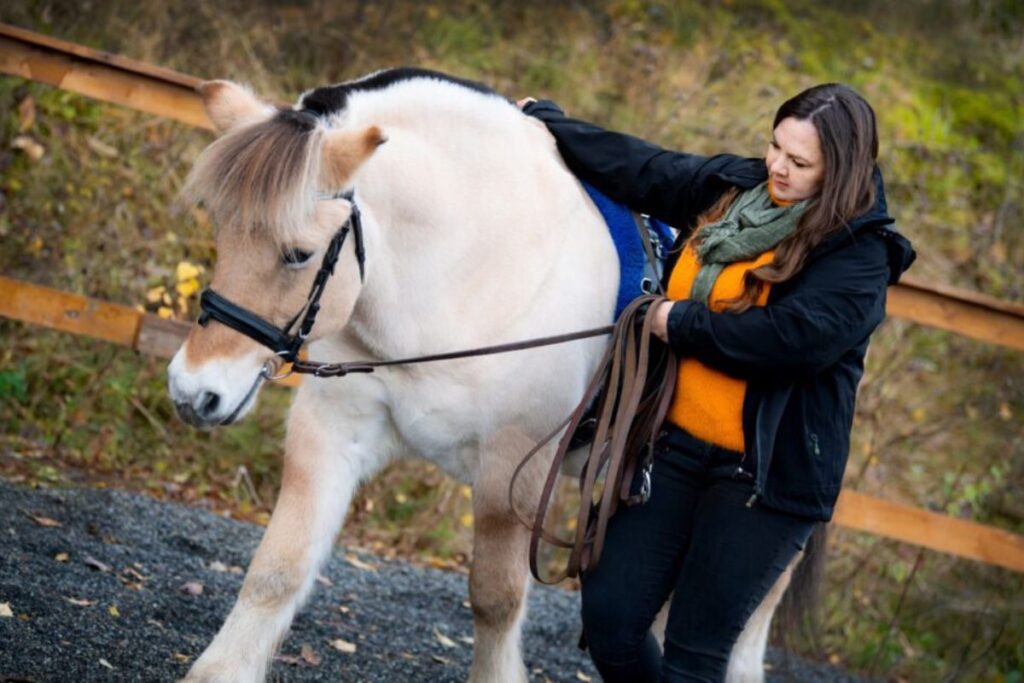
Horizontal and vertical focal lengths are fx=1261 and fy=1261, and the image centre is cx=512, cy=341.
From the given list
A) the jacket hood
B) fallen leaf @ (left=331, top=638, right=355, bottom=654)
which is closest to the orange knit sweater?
the jacket hood

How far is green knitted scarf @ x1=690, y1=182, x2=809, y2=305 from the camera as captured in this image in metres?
2.99

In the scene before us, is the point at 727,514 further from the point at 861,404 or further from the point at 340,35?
the point at 340,35

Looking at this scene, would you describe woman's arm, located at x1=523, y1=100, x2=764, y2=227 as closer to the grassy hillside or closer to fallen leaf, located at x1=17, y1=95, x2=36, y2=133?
the grassy hillside

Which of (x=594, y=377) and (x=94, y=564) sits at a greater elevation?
(x=594, y=377)

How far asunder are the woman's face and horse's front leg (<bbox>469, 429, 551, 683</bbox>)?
3.22ft

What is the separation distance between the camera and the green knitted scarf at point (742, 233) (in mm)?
2994

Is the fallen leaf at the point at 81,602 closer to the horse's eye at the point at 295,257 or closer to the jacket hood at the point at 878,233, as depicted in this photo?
the horse's eye at the point at 295,257

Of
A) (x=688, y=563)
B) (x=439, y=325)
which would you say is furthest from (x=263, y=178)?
(x=688, y=563)

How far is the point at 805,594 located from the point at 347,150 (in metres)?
2.95

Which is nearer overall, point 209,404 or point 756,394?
point 209,404

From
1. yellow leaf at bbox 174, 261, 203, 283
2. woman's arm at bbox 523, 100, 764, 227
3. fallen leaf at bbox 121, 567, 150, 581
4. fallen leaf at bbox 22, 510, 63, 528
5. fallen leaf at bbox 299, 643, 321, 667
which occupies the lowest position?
fallen leaf at bbox 22, 510, 63, 528

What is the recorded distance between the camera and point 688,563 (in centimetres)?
305

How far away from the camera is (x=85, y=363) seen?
5.93 m

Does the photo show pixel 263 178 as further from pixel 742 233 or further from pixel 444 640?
pixel 444 640
